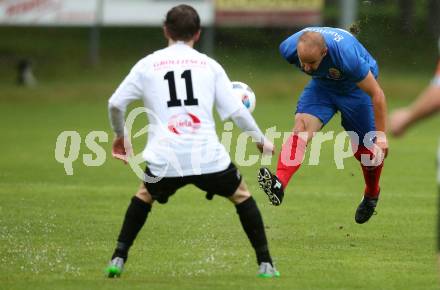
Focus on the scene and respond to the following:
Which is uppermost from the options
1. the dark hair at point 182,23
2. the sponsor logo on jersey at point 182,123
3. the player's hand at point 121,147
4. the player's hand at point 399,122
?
the player's hand at point 399,122

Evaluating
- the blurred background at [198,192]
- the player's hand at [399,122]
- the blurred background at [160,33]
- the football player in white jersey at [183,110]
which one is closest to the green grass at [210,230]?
the blurred background at [198,192]

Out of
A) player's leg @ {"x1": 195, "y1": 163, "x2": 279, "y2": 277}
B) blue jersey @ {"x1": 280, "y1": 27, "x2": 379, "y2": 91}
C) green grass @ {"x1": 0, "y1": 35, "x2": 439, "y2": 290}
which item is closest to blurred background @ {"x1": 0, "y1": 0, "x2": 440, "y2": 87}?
green grass @ {"x1": 0, "y1": 35, "x2": 439, "y2": 290}

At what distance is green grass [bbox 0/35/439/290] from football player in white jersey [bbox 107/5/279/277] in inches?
29.5

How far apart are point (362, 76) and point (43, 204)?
4.02m

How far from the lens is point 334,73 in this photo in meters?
9.35

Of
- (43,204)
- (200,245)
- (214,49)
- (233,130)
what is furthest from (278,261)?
(214,49)

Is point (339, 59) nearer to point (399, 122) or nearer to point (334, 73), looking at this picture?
point (334, 73)

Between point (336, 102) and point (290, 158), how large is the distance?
0.69 m

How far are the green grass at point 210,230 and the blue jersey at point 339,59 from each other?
1.40 meters

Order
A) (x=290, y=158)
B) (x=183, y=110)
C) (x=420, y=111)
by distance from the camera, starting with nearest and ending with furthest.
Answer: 1. (x=420, y=111)
2. (x=183, y=110)
3. (x=290, y=158)

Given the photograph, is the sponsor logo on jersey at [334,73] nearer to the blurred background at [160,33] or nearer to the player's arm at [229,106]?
the player's arm at [229,106]

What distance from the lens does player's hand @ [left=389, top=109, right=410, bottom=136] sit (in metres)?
5.47

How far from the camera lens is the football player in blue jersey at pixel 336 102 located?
29.9 feet

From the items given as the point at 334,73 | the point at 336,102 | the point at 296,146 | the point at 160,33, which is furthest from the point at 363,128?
the point at 160,33
